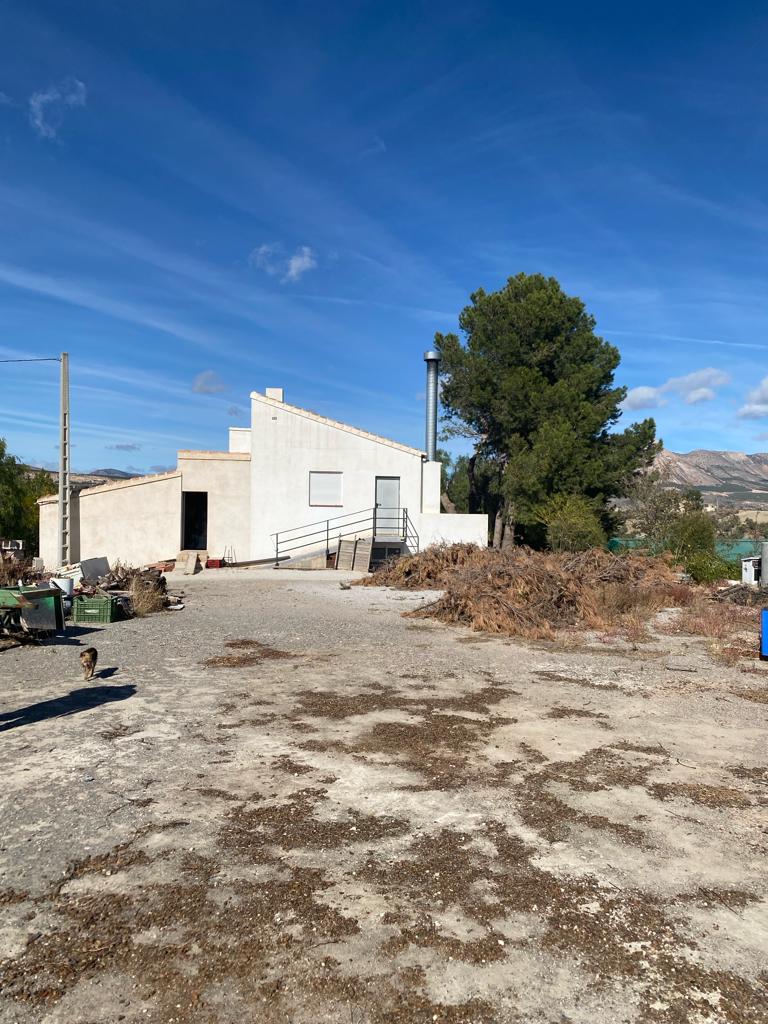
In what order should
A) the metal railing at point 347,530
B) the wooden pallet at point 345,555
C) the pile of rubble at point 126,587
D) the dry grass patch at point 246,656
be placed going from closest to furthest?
1. the dry grass patch at point 246,656
2. the pile of rubble at point 126,587
3. the wooden pallet at point 345,555
4. the metal railing at point 347,530

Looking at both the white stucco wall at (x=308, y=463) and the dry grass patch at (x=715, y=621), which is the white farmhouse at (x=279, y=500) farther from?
the dry grass patch at (x=715, y=621)

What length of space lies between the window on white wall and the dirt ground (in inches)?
636

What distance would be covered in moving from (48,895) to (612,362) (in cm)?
2817

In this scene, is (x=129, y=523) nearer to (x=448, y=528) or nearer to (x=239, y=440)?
(x=239, y=440)

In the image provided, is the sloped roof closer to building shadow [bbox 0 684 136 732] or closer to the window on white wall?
the window on white wall

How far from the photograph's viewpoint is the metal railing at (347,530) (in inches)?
931

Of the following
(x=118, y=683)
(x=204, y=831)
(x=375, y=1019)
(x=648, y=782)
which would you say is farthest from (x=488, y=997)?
(x=118, y=683)

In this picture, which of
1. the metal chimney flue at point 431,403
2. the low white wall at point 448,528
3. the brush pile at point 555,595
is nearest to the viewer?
the brush pile at point 555,595

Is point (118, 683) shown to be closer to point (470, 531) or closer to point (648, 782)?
point (648, 782)

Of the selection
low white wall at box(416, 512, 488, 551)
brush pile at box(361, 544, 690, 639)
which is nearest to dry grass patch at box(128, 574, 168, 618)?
brush pile at box(361, 544, 690, 639)

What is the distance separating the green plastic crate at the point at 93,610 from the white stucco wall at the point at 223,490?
39.9 feet

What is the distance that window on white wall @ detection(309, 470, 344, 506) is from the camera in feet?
78.6

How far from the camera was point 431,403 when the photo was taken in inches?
1087

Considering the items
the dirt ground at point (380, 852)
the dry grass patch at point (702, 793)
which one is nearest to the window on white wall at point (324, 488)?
the dirt ground at point (380, 852)
